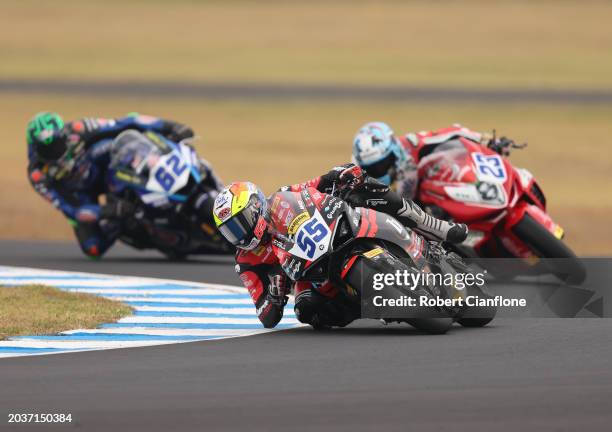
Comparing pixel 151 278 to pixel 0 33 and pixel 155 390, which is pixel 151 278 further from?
pixel 0 33

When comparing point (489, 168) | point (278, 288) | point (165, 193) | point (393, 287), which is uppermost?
point (393, 287)

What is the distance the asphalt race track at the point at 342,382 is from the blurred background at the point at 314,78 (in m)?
9.96

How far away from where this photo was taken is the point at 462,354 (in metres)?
9.33

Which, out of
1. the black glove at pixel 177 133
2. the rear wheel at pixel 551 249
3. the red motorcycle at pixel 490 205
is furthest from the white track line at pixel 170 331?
the black glove at pixel 177 133

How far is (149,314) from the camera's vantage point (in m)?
12.2

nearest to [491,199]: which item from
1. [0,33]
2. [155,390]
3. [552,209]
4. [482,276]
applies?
[482,276]

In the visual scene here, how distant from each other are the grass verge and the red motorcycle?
3.57 m

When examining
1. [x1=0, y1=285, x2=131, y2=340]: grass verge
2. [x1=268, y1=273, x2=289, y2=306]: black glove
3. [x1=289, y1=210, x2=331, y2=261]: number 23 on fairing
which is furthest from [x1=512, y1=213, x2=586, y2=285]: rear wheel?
[x1=0, y1=285, x2=131, y2=340]: grass verge

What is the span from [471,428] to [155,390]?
2016 mm

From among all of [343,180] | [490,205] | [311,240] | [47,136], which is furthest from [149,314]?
[47,136]

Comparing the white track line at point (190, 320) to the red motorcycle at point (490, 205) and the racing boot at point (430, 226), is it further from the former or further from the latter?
the red motorcycle at point (490, 205)

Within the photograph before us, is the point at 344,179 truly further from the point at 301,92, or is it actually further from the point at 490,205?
the point at 301,92

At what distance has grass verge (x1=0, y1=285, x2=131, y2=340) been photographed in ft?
36.6

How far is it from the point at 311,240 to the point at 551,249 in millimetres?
4439
